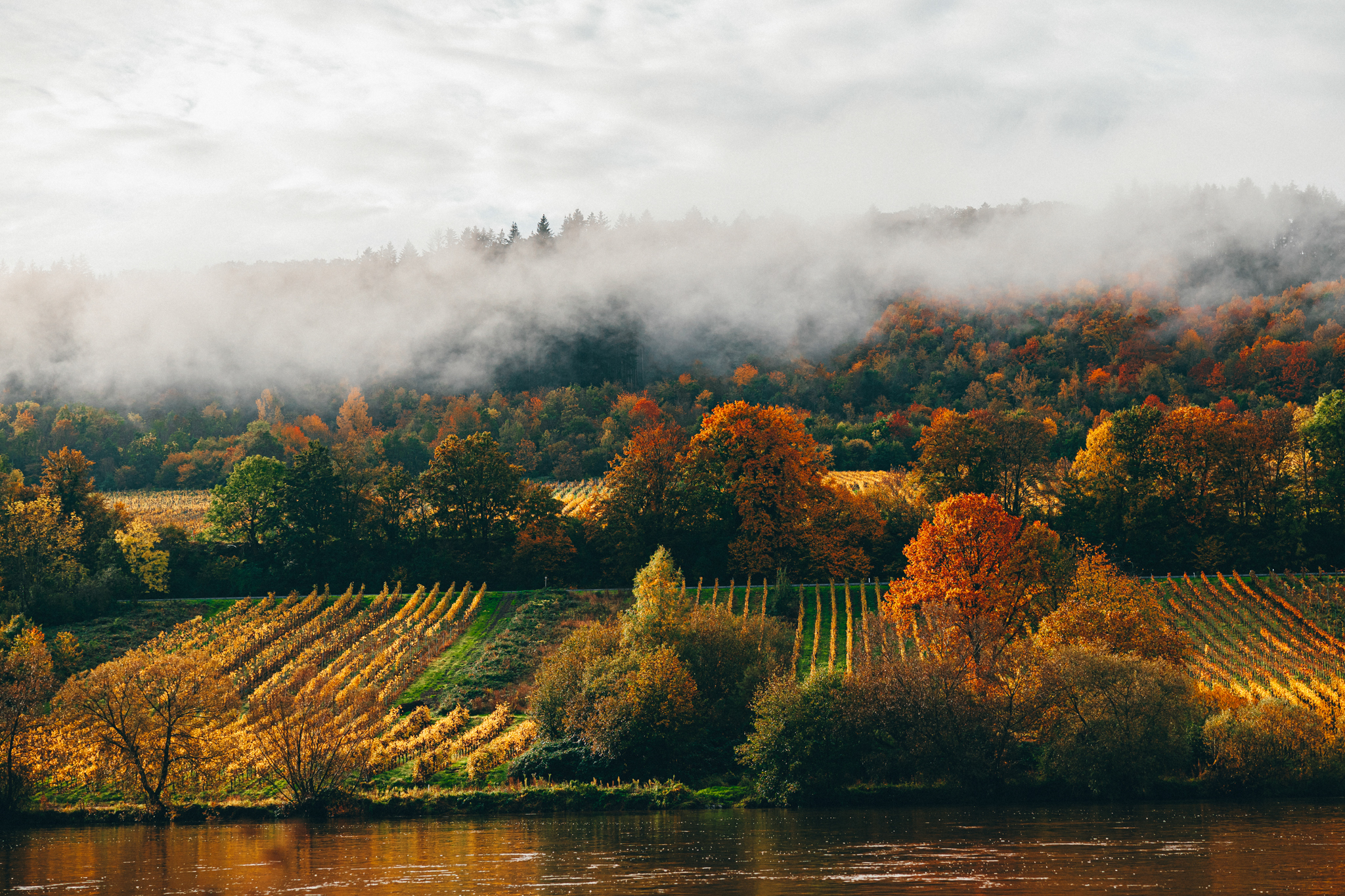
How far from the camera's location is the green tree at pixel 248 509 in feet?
273

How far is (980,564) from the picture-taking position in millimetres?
61812

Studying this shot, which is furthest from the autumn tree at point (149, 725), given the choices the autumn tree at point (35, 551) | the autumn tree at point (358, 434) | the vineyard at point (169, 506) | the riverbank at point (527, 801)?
the autumn tree at point (358, 434)

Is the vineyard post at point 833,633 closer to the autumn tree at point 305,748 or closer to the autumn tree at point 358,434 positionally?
the autumn tree at point 305,748

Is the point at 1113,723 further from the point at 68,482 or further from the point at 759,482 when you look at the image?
the point at 68,482

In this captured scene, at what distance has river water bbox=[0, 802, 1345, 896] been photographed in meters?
28.1

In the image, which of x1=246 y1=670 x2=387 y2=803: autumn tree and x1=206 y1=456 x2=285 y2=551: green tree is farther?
x1=206 y1=456 x2=285 y2=551: green tree

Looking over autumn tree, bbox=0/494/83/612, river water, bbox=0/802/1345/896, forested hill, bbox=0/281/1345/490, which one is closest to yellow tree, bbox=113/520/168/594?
autumn tree, bbox=0/494/83/612

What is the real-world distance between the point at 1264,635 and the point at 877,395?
274ft

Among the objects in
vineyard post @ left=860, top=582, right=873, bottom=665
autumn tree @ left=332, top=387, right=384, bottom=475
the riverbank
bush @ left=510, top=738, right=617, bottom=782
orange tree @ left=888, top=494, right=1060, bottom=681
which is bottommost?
the riverbank

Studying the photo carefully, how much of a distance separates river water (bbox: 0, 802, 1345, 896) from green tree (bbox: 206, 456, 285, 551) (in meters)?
38.9

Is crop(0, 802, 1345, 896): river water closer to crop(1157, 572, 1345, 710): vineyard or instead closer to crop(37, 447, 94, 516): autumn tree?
crop(1157, 572, 1345, 710): vineyard

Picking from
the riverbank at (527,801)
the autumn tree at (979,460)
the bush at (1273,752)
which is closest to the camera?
the bush at (1273,752)

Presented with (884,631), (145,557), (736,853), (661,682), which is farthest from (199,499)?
(736,853)

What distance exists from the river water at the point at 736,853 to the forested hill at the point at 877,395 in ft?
224
